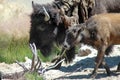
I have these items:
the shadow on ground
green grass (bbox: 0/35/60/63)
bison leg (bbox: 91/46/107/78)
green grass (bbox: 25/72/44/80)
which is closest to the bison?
bison leg (bbox: 91/46/107/78)

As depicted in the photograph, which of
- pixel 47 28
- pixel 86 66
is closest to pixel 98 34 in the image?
pixel 86 66

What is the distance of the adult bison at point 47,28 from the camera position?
11195 mm

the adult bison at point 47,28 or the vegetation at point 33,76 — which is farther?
the adult bison at point 47,28

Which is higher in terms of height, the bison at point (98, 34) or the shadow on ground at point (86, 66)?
the bison at point (98, 34)

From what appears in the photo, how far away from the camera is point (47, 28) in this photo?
11.5 m

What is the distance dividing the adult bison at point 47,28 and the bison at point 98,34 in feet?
3.79

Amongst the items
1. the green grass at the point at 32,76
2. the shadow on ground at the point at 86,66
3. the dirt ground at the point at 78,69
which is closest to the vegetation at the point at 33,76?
the green grass at the point at 32,76

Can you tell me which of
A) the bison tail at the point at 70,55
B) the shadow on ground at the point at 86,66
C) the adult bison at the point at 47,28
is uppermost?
the adult bison at the point at 47,28

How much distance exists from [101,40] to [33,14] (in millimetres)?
2761

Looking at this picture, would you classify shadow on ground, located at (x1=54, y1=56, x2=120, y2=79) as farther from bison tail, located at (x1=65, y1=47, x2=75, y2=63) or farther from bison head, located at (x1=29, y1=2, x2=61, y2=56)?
bison head, located at (x1=29, y1=2, x2=61, y2=56)

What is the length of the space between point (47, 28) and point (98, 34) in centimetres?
200

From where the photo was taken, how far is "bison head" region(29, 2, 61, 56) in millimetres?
11250

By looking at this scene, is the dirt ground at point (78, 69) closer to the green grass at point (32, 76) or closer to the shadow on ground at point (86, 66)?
the shadow on ground at point (86, 66)

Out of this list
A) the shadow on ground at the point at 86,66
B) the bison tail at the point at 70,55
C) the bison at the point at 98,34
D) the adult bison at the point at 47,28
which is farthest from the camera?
the adult bison at the point at 47,28
